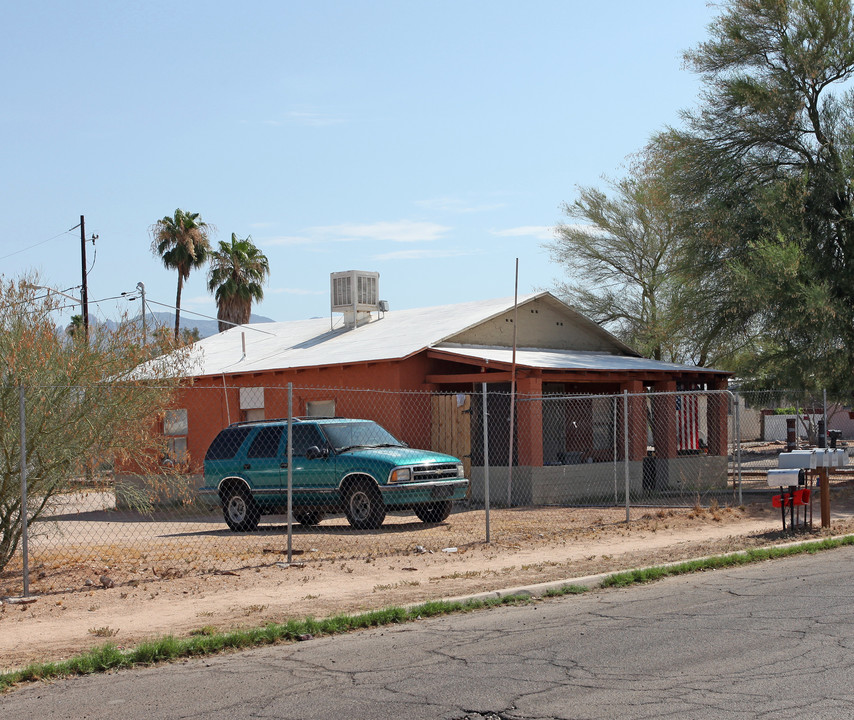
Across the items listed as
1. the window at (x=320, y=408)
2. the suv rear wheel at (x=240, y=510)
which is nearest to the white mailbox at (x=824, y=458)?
the suv rear wheel at (x=240, y=510)

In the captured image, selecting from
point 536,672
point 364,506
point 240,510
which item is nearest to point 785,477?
point 364,506

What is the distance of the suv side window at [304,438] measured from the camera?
51.9 feet

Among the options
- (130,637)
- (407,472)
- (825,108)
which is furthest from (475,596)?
(825,108)

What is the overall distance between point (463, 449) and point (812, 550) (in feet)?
29.5

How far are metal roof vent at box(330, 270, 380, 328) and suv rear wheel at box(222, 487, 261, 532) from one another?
10049 mm

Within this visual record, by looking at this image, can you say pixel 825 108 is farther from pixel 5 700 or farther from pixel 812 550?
pixel 5 700

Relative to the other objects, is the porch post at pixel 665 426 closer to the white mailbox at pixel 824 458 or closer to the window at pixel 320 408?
the window at pixel 320 408

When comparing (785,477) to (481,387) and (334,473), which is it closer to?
(334,473)

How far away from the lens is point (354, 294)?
26.0 m

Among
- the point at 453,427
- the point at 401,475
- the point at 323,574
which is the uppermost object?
the point at 453,427

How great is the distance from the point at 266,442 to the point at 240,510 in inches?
48.8

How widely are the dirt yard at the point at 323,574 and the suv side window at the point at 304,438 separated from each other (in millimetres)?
1337

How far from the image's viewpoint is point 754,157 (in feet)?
73.1

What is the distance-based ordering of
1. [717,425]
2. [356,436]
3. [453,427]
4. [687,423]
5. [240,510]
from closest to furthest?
[356,436], [240,510], [453,427], [717,425], [687,423]
